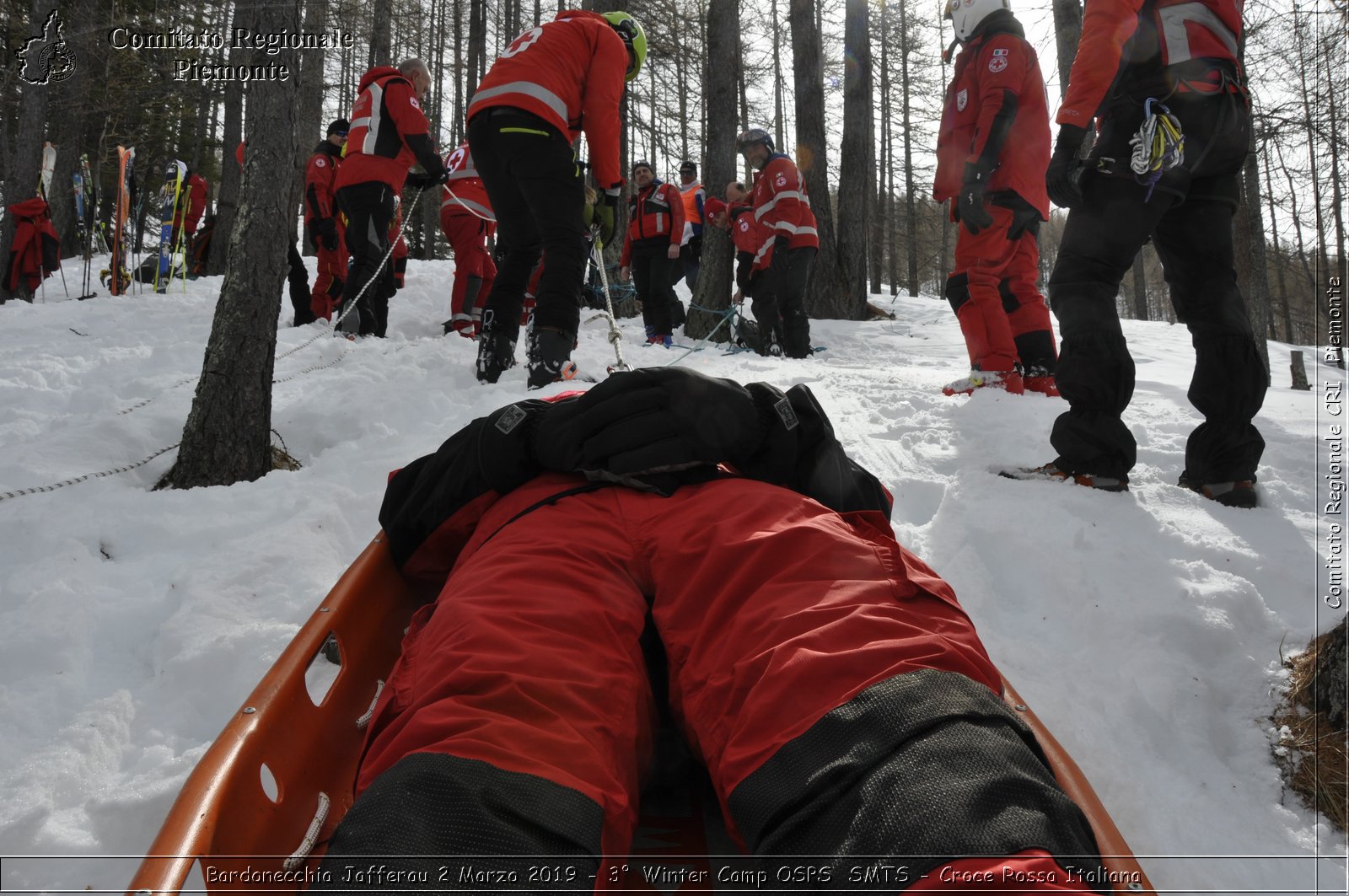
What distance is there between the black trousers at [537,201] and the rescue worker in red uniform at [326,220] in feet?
11.7

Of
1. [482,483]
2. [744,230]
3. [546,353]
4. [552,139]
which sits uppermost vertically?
[744,230]

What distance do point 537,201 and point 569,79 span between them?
0.60m

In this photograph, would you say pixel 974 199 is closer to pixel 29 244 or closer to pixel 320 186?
pixel 320 186

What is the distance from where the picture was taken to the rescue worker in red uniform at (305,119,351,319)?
693 cm

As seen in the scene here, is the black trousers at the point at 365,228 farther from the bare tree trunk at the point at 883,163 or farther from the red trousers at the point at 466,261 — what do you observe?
the bare tree trunk at the point at 883,163

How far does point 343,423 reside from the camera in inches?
139

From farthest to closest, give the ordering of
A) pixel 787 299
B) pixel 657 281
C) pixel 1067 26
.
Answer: pixel 657 281 < pixel 787 299 < pixel 1067 26

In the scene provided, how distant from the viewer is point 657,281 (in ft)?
26.4

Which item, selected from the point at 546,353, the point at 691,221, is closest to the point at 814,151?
the point at 691,221

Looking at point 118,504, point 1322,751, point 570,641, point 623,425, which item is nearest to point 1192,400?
point 1322,751

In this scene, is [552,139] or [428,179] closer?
[552,139]

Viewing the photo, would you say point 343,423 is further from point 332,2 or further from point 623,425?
point 332,2

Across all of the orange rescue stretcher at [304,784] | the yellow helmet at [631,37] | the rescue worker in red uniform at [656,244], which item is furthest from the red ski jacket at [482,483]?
the rescue worker in red uniform at [656,244]

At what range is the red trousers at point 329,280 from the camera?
23.6 ft
